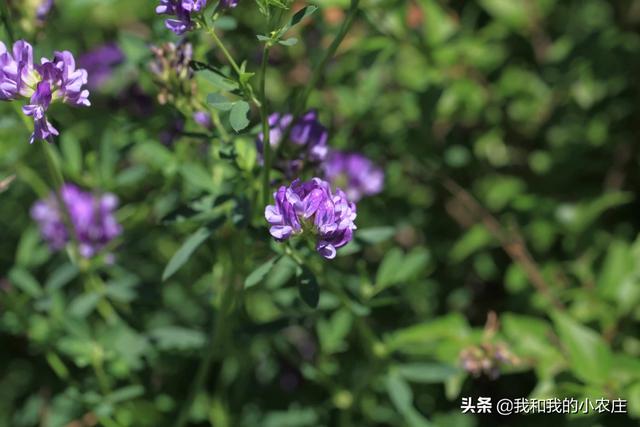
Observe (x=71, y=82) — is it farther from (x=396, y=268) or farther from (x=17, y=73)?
(x=396, y=268)

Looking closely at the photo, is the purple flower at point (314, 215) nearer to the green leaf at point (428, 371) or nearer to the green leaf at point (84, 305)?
the green leaf at point (428, 371)

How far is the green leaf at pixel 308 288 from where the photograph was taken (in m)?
1.49

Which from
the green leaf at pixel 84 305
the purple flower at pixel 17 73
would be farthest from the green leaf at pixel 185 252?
the green leaf at pixel 84 305

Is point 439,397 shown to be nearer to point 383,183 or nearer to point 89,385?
point 383,183

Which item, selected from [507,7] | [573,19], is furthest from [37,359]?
[573,19]

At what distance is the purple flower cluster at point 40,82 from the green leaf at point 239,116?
0.25 meters

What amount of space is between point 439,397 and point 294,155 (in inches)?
44.9

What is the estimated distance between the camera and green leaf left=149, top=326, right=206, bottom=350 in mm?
2117

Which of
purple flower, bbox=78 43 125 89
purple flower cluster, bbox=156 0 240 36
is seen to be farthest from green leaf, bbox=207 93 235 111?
purple flower, bbox=78 43 125 89

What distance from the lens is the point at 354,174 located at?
2.25m

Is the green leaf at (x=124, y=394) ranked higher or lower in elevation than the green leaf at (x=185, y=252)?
lower

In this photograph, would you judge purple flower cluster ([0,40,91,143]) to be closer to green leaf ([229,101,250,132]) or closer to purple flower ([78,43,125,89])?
green leaf ([229,101,250,132])

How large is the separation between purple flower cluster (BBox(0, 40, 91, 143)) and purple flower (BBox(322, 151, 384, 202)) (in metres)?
0.91

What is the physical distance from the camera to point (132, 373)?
7.41 feet
